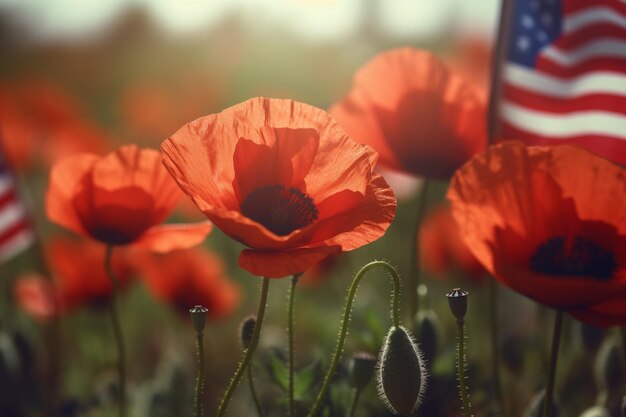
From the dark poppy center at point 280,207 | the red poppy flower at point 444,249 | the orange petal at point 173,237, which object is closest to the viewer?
the dark poppy center at point 280,207

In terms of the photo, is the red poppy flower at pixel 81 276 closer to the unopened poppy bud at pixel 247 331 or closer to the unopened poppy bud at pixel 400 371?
the unopened poppy bud at pixel 247 331

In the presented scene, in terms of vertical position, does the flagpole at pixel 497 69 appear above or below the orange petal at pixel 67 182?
above

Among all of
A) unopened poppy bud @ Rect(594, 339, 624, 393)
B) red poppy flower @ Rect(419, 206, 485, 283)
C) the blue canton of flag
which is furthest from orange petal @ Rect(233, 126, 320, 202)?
red poppy flower @ Rect(419, 206, 485, 283)

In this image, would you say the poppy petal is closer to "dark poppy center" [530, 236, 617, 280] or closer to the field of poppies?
the field of poppies

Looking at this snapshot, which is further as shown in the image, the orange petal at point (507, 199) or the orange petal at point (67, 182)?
the orange petal at point (67, 182)

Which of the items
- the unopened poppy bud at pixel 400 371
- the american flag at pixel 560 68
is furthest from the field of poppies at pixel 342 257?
the american flag at pixel 560 68

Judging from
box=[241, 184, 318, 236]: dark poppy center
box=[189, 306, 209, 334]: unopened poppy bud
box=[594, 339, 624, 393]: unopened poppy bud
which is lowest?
box=[594, 339, 624, 393]: unopened poppy bud
